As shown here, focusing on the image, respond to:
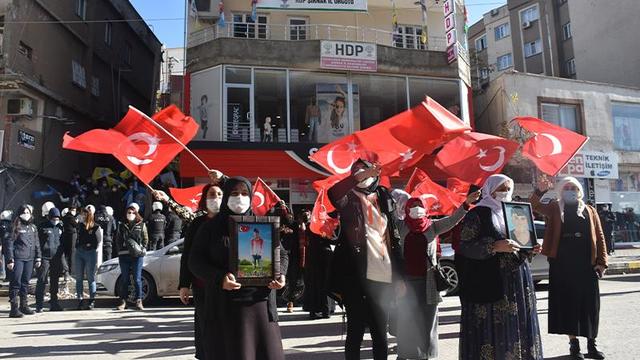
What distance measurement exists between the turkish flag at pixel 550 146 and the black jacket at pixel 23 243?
8416mm

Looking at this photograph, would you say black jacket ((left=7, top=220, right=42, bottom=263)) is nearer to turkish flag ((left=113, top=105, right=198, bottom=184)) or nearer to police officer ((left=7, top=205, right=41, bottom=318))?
police officer ((left=7, top=205, right=41, bottom=318))

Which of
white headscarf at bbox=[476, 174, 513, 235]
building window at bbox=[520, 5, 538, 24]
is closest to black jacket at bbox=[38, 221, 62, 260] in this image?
white headscarf at bbox=[476, 174, 513, 235]

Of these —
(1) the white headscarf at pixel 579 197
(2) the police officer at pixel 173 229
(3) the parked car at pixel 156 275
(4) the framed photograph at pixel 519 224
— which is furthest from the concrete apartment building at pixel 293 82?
(4) the framed photograph at pixel 519 224

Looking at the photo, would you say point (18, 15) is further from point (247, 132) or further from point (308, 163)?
point (308, 163)

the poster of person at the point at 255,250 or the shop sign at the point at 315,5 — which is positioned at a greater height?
the shop sign at the point at 315,5

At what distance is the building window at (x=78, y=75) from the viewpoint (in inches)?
898

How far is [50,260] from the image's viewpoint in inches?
408

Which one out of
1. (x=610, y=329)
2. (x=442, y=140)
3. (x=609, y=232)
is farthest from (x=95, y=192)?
(x=609, y=232)

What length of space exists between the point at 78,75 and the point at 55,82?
210 centimetres

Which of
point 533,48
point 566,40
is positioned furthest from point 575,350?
point 533,48

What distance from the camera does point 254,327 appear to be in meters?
3.68

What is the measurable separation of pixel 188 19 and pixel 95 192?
753 cm

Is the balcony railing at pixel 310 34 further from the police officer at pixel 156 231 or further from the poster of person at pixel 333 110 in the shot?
the police officer at pixel 156 231

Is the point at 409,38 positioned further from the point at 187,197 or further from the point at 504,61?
the point at 504,61
